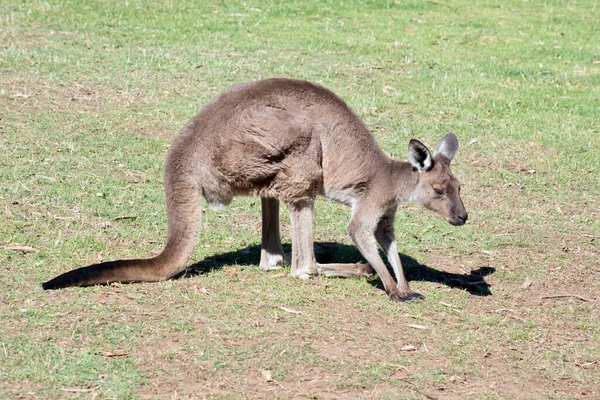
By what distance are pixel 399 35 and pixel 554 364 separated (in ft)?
26.4

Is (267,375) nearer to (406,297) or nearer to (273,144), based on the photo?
(406,297)

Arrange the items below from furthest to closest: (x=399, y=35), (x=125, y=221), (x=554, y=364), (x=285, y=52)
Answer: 1. (x=399, y=35)
2. (x=285, y=52)
3. (x=125, y=221)
4. (x=554, y=364)

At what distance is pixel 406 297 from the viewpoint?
5684mm

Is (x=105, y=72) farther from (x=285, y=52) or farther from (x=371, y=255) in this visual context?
(x=371, y=255)

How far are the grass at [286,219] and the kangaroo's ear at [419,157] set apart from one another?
83 centimetres

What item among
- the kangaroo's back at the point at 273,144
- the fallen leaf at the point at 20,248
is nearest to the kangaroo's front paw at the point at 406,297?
the kangaroo's back at the point at 273,144

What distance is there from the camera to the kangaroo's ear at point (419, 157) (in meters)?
5.83

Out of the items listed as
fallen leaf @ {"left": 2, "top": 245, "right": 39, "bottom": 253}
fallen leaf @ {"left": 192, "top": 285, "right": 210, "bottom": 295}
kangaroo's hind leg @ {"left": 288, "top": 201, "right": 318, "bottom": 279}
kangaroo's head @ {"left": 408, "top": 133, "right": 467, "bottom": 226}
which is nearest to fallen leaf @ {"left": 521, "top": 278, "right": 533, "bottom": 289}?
kangaroo's head @ {"left": 408, "top": 133, "right": 467, "bottom": 226}

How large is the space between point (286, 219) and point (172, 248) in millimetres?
1801

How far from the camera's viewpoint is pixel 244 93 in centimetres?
575

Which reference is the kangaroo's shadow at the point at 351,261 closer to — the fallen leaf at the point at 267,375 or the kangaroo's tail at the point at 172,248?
the kangaroo's tail at the point at 172,248

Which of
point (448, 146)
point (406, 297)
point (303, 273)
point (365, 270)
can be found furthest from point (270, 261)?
point (448, 146)

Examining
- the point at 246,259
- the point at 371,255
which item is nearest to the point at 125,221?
the point at 246,259

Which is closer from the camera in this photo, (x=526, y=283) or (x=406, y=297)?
(x=406, y=297)
